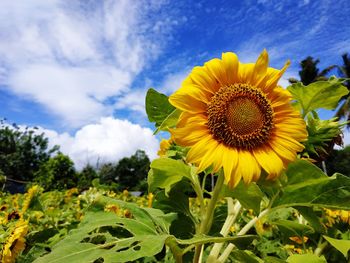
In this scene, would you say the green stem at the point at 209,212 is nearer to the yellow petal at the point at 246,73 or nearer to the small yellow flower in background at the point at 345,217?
the yellow petal at the point at 246,73

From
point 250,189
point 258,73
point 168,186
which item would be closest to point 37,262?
point 168,186

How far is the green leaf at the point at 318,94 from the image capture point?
109 cm

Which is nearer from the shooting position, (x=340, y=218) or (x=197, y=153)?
(x=197, y=153)

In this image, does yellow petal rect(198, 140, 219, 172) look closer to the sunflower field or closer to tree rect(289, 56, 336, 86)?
the sunflower field

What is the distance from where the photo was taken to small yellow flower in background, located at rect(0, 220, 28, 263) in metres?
1.34

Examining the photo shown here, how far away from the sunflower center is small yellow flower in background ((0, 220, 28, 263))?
0.86 metres

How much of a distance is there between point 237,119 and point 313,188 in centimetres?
29

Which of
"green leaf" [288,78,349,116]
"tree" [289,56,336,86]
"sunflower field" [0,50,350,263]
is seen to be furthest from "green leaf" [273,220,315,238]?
"tree" [289,56,336,86]

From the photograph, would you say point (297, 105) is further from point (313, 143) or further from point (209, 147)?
point (209, 147)

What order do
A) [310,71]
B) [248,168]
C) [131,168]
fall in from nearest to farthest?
[248,168], [310,71], [131,168]

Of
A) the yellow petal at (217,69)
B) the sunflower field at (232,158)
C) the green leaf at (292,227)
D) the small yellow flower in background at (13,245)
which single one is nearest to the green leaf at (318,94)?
the sunflower field at (232,158)

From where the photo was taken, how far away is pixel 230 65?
102 cm

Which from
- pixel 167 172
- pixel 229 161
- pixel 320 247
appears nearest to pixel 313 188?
pixel 229 161

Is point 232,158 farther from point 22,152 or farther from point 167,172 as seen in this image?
point 22,152
